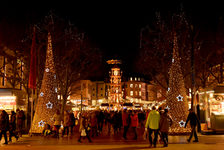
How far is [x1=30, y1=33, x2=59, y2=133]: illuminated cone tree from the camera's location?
1986 cm

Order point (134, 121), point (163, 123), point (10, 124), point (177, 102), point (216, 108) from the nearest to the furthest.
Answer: point (163, 123)
point (10, 124)
point (134, 121)
point (177, 102)
point (216, 108)

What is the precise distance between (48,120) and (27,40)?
11.6 meters

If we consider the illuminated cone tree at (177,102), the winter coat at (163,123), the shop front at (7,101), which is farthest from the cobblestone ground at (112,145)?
the shop front at (7,101)

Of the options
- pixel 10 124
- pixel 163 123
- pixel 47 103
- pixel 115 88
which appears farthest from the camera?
pixel 115 88

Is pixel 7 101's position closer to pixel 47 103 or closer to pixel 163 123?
pixel 47 103

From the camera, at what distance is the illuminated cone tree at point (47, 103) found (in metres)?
19.9

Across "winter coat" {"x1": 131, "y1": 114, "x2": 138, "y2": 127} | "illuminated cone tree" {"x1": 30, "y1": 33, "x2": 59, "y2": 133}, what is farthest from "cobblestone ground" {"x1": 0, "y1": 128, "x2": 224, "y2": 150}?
"winter coat" {"x1": 131, "y1": 114, "x2": 138, "y2": 127}

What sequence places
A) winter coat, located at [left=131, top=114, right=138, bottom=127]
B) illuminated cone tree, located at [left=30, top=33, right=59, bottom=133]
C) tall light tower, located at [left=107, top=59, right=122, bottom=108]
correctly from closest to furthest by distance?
winter coat, located at [left=131, top=114, right=138, bottom=127] → illuminated cone tree, located at [left=30, top=33, right=59, bottom=133] → tall light tower, located at [left=107, top=59, right=122, bottom=108]

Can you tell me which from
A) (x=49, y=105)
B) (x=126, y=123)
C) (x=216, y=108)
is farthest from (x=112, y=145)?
(x=216, y=108)

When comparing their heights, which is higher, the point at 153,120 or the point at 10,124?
the point at 153,120

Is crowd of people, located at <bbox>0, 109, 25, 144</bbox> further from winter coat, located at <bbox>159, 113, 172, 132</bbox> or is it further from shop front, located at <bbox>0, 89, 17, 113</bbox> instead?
winter coat, located at <bbox>159, 113, 172, 132</bbox>

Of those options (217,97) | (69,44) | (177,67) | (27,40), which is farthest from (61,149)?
(69,44)

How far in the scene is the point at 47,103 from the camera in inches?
789

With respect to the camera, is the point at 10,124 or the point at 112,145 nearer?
the point at 112,145
